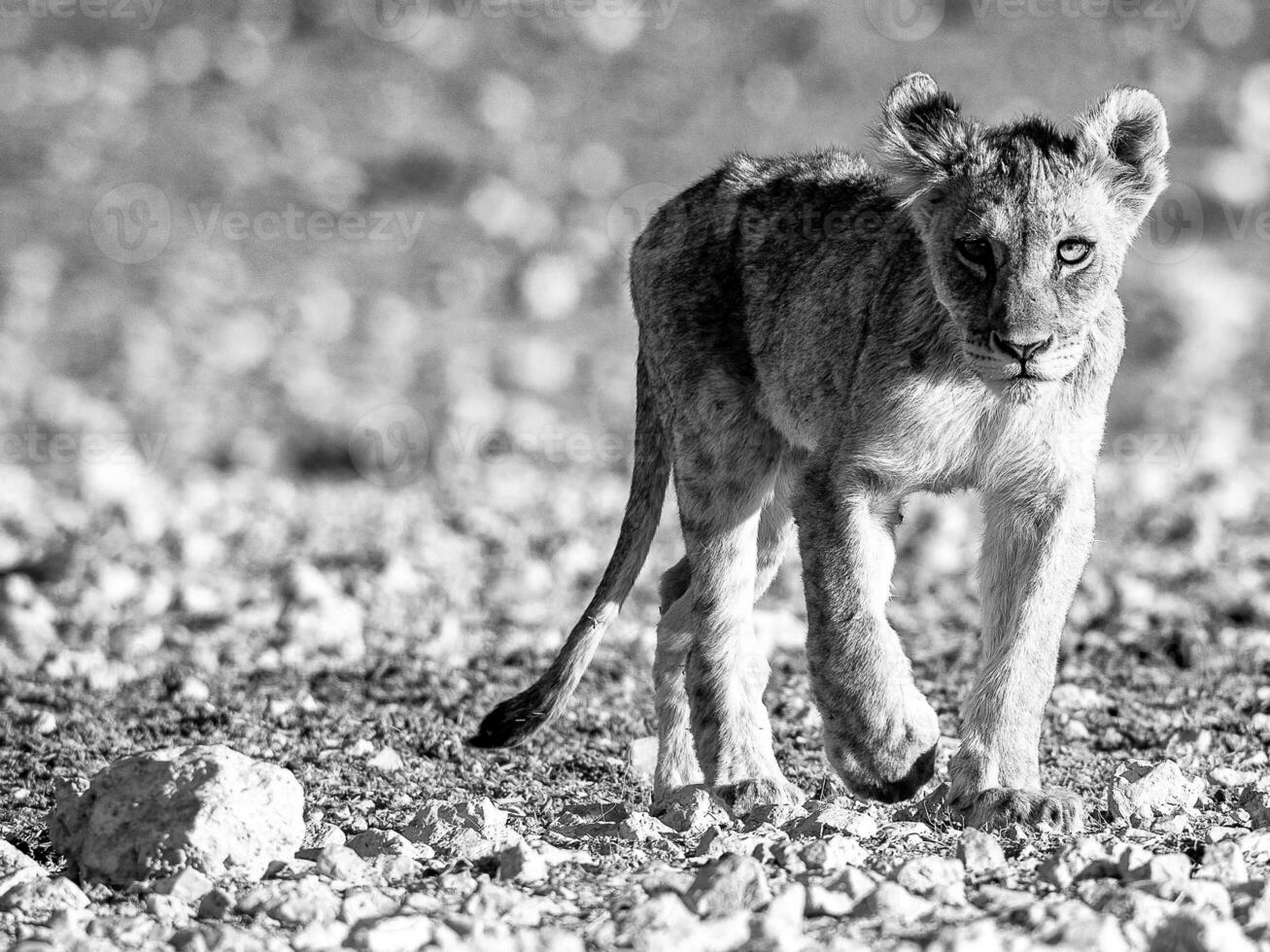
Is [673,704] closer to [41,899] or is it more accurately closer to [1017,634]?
[1017,634]

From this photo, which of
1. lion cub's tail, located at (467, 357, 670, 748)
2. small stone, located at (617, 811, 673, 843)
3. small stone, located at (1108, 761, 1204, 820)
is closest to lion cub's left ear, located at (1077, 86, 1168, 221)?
small stone, located at (1108, 761, 1204, 820)

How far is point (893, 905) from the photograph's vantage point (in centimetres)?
398

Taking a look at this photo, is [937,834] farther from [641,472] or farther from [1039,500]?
[641,472]

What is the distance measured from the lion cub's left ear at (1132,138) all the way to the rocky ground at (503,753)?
5.18ft

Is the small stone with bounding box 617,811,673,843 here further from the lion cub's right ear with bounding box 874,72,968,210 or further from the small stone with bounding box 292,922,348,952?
the lion cub's right ear with bounding box 874,72,968,210

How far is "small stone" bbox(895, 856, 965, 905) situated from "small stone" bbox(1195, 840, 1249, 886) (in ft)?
1.75

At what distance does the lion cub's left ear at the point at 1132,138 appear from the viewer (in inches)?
206

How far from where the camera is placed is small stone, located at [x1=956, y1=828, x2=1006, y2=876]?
14.2ft

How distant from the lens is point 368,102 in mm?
18875

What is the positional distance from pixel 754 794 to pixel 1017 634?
33.7 inches

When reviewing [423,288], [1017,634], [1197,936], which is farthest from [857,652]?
[423,288]

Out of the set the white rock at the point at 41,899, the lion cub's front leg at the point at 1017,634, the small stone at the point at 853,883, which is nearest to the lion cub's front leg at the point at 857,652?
the lion cub's front leg at the point at 1017,634

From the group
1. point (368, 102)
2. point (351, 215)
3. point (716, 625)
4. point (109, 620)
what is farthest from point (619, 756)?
point (368, 102)

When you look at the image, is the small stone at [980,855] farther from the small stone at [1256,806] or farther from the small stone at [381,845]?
the small stone at [381,845]
